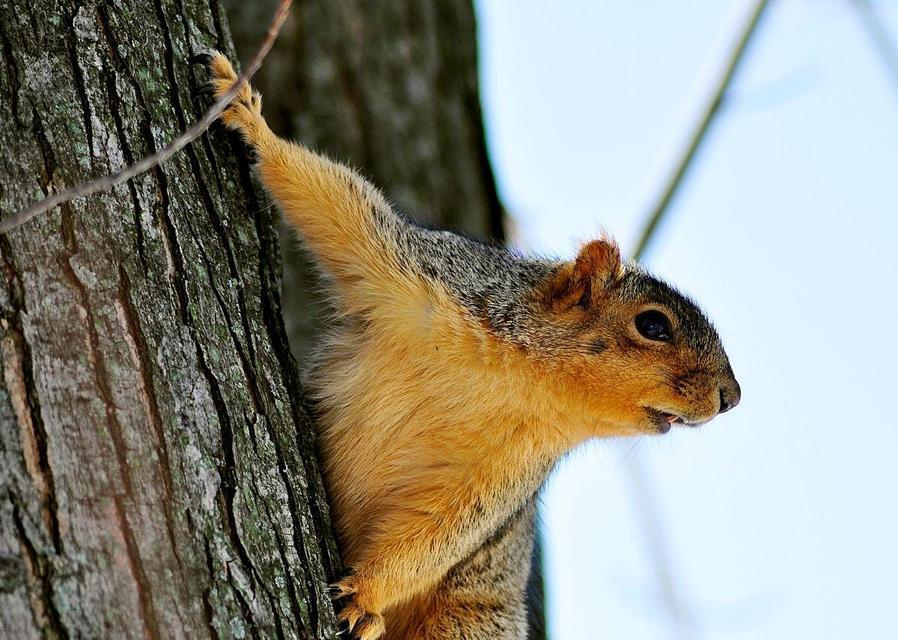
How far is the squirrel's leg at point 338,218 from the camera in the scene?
11.9 feet

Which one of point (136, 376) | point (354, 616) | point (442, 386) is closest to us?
point (136, 376)

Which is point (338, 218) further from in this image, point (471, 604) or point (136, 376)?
point (471, 604)

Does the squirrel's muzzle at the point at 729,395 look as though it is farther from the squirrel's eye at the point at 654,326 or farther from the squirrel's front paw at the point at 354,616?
the squirrel's front paw at the point at 354,616

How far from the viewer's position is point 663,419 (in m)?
3.87

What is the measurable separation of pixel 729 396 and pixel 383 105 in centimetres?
226

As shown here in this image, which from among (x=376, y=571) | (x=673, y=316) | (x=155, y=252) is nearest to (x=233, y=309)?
(x=155, y=252)

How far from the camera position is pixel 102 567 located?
7.38 feet

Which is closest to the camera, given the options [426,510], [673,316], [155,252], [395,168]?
[155,252]

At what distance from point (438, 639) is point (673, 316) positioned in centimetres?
151

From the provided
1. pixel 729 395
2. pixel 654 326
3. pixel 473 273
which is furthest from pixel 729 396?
pixel 473 273

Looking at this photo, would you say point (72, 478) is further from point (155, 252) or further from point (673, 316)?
point (673, 316)

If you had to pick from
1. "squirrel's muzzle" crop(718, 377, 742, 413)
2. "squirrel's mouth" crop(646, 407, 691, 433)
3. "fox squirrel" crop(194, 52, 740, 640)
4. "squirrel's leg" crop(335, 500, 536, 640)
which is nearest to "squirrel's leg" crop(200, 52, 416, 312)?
"fox squirrel" crop(194, 52, 740, 640)

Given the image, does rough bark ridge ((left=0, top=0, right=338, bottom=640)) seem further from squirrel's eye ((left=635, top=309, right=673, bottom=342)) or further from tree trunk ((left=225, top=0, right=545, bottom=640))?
tree trunk ((left=225, top=0, right=545, bottom=640))

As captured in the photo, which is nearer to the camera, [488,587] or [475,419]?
[475,419]
